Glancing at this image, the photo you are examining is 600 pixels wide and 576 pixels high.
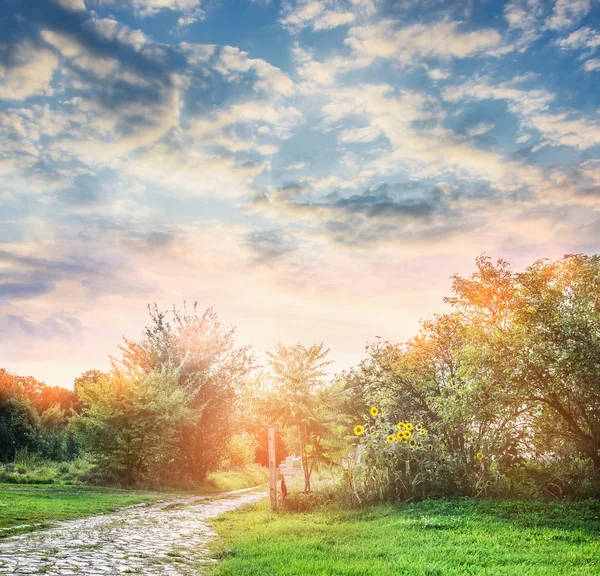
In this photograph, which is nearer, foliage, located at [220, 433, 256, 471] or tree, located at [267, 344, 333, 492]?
tree, located at [267, 344, 333, 492]

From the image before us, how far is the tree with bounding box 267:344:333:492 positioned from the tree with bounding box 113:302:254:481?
38.5 ft

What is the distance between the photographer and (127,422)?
21.4 m

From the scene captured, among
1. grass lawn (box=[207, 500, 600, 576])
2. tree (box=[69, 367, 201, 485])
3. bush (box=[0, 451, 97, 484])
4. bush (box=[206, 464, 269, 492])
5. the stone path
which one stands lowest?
bush (box=[206, 464, 269, 492])

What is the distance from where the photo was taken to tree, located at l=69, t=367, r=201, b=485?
20.9 meters

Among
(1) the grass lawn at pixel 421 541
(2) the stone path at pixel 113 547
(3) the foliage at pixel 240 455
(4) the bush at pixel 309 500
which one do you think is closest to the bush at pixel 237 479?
(3) the foliage at pixel 240 455

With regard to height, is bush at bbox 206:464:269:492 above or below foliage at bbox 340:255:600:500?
below

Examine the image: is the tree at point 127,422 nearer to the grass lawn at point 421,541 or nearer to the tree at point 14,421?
the grass lawn at point 421,541

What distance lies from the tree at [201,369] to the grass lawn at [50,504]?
6820 millimetres

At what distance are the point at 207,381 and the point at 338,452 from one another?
14227 mm

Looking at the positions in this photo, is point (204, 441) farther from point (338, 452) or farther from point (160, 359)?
point (338, 452)

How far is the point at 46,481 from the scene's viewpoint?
20.1m

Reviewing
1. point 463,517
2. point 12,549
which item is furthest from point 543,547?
point 12,549

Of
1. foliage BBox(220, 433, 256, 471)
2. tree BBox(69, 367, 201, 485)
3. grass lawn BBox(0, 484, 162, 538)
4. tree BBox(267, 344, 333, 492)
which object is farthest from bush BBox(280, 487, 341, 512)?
foliage BBox(220, 433, 256, 471)

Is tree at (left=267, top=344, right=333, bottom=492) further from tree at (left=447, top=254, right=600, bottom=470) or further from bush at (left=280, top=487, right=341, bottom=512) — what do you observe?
tree at (left=447, top=254, right=600, bottom=470)
